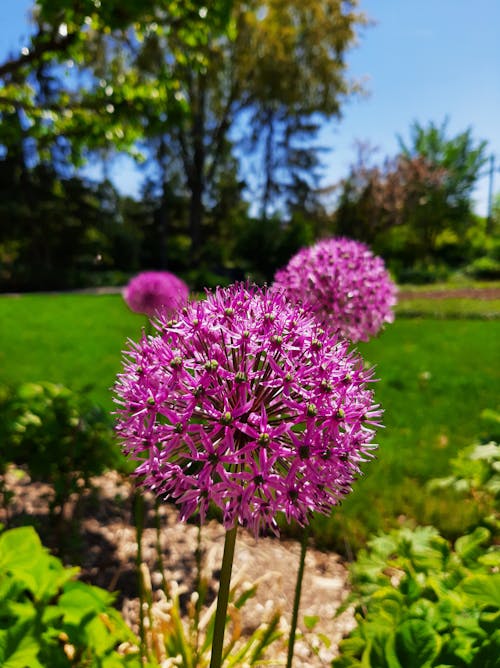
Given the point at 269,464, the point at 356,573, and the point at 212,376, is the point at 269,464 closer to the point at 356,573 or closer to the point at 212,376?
the point at 212,376

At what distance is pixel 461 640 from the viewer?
6.02 ft

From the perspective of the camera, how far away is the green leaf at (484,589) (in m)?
1.91

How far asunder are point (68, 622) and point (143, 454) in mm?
909

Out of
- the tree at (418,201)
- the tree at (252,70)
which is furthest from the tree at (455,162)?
the tree at (252,70)

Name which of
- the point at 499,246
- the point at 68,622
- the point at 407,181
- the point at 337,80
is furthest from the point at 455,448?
the point at 499,246

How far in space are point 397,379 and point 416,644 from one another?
6812 mm

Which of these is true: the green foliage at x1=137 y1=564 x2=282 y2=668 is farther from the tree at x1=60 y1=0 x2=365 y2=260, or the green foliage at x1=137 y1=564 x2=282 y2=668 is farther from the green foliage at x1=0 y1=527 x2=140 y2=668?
the tree at x1=60 y1=0 x2=365 y2=260

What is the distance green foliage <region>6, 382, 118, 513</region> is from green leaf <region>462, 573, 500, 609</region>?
2.47 meters

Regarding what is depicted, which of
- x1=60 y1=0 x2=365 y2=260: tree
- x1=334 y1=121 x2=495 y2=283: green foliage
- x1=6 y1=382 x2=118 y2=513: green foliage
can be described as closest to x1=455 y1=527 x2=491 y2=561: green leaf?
x1=6 y1=382 x2=118 y2=513: green foliage

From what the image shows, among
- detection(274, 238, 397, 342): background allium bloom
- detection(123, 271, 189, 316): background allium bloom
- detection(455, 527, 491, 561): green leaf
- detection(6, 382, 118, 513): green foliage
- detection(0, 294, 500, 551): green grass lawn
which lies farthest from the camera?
detection(123, 271, 189, 316): background allium bloom

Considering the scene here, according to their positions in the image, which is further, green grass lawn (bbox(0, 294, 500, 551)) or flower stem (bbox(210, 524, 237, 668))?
green grass lawn (bbox(0, 294, 500, 551))

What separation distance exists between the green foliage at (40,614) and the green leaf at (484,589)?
1395 millimetres

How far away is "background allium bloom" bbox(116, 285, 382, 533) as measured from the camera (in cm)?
146

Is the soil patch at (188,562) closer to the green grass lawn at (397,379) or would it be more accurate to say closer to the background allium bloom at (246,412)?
the green grass lawn at (397,379)
